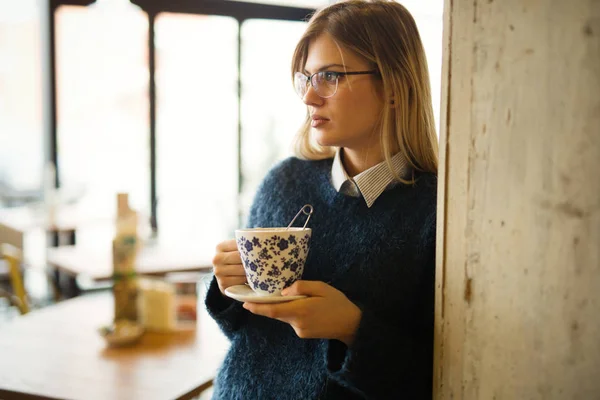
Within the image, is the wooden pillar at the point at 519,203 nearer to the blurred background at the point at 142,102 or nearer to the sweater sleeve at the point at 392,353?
the sweater sleeve at the point at 392,353

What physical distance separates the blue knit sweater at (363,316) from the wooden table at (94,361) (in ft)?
0.69

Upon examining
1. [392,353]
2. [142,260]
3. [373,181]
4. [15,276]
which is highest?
[373,181]

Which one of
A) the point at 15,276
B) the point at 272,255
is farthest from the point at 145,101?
the point at 272,255

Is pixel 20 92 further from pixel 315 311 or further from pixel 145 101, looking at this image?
pixel 315 311

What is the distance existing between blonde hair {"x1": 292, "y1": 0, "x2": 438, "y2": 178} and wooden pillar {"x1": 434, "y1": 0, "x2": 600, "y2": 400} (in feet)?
1.34

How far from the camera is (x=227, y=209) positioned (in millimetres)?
5301

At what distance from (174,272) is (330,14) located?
188 cm

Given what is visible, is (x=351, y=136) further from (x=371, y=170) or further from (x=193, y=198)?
(x=193, y=198)

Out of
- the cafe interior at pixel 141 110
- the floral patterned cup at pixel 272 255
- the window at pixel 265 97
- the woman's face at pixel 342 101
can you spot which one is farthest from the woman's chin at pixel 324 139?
the window at pixel 265 97

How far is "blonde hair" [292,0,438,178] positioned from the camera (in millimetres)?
1122

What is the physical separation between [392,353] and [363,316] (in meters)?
0.08

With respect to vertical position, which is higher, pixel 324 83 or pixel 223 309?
pixel 324 83

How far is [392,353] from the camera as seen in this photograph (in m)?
0.96

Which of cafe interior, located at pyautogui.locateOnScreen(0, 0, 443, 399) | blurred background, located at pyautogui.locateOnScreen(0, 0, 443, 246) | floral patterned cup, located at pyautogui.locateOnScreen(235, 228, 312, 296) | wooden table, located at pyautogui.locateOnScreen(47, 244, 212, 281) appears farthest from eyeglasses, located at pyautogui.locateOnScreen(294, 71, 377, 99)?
blurred background, located at pyautogui.locateOnScreen(0, 0, 443, 246)
